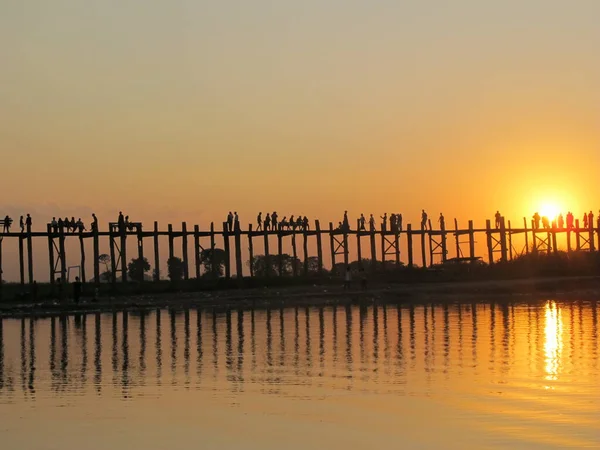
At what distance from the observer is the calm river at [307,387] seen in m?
11.2

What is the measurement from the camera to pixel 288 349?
20.2 meters

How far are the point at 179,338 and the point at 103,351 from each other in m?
3.05

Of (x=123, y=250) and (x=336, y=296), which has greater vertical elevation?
(x=123, y=250)

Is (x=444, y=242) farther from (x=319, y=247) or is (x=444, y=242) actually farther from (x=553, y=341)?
(x=553, y=341)

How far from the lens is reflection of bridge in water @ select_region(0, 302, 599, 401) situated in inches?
621

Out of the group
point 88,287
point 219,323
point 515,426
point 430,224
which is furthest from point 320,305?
point 515,426

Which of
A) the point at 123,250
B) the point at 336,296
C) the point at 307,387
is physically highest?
the point at 123,250

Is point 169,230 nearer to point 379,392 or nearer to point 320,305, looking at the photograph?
point 320,305

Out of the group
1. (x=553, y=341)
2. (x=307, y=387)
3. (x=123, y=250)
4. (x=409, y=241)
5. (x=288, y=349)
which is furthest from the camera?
(x=409, y=241)

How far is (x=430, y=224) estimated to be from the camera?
56.3 meters

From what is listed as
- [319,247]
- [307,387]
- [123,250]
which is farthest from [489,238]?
[307,387]

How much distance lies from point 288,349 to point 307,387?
5583 millimetres

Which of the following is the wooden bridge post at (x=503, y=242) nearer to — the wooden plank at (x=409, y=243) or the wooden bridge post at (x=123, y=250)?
the wooden plank at (x=409, y=243)

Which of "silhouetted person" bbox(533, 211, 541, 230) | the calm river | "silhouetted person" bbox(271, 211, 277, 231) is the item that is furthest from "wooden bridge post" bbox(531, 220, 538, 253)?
the calm river
